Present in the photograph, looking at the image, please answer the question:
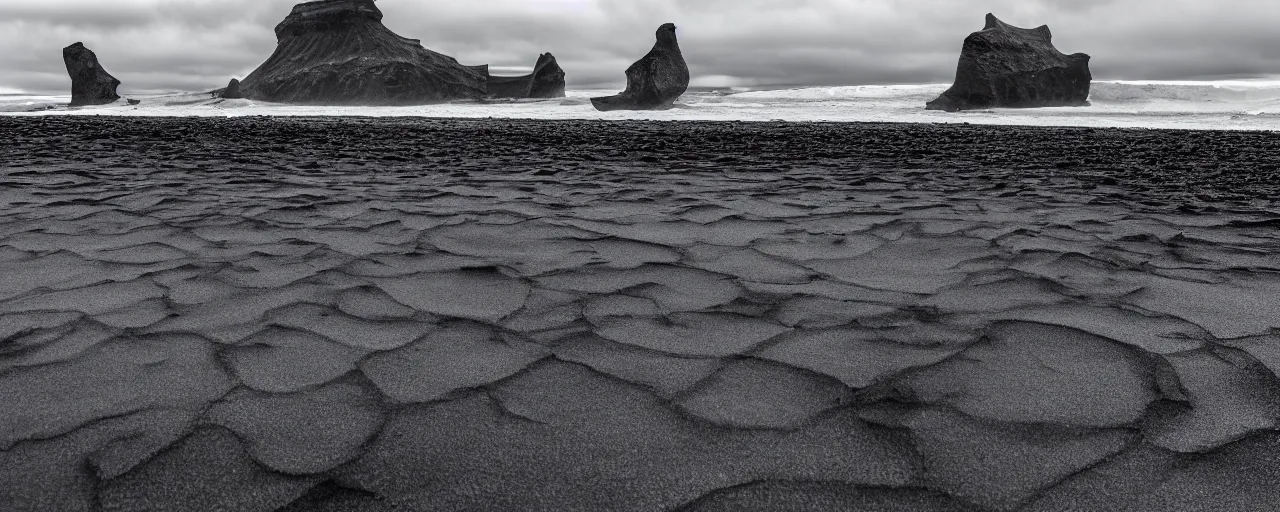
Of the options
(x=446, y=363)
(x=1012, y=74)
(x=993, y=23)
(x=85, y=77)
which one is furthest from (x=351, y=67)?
(x=446, y=363)

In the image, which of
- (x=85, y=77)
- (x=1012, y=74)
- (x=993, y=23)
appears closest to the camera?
(x=1012, y=74)

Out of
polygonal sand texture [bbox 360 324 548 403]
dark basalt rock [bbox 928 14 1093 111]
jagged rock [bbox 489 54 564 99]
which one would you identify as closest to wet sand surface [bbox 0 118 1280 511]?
polygonal sand texture [bbox 360 324 548 403]

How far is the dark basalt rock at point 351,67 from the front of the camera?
237 ft

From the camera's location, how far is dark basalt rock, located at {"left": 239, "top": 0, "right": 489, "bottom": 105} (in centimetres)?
7225

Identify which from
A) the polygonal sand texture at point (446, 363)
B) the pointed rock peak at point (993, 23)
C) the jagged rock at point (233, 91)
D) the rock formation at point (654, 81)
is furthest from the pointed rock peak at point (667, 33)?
the jagged rock at point (233, 91)

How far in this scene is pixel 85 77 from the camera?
65.8m

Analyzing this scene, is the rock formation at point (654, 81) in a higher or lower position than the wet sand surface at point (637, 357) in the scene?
higher

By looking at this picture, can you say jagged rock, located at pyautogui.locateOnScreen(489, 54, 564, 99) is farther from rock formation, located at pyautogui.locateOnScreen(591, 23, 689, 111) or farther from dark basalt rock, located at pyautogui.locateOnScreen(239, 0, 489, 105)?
rock formation, located at pyautogui.locateOnScreen(591, 23, 689, 111)

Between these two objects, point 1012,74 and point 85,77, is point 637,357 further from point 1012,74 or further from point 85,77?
point 85,77

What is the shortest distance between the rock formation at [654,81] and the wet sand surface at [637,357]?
37.5m

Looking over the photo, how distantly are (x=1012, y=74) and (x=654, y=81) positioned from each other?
59.4 ft

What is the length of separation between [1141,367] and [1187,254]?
166 cm

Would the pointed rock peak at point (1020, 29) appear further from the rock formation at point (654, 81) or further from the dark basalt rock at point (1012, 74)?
the rock formation at point (654, 81)

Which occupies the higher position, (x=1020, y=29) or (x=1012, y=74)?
(x=1020, y=29)
